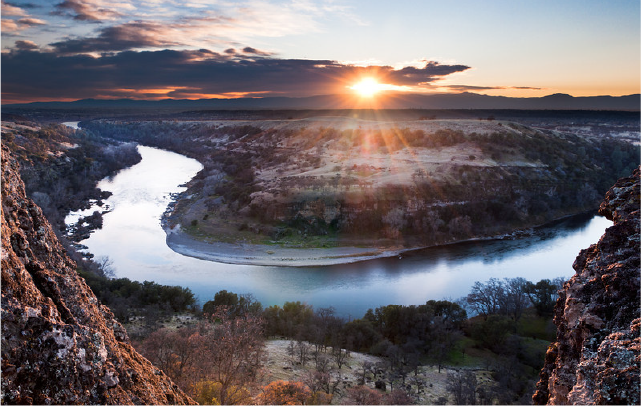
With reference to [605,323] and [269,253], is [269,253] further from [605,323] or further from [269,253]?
[605,323]

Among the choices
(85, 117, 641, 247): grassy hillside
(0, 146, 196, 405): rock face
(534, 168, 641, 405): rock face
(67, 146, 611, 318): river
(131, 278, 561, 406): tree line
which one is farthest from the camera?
(85, 117, 641, 247): grassy hillside

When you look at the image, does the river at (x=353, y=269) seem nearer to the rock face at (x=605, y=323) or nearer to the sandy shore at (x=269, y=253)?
the sandy shore at (x=269, y=253)

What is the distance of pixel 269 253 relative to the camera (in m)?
36.5

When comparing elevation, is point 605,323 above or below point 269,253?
above

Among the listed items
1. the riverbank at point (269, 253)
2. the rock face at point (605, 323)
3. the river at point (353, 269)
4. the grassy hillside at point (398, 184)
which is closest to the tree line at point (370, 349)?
the river at point (353, 269)

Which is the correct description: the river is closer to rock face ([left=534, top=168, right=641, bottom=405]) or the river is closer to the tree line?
the tree line

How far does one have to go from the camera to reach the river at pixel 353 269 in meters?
29.4

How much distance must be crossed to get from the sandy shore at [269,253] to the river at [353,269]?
857 mm

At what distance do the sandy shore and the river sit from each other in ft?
2.81

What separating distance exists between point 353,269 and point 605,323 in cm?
3049

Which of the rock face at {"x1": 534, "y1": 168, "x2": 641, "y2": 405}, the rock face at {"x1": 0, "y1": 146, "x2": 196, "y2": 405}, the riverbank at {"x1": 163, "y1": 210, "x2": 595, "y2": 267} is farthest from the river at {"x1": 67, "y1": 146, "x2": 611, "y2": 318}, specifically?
the rock face at {"x1": 0, "y1": 146, "x2": 196, "y2": 405}

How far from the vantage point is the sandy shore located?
35312mm

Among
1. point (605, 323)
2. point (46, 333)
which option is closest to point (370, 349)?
point (605, 323)

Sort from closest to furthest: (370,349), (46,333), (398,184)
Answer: (46,333) → (370,349) → (398,184)
